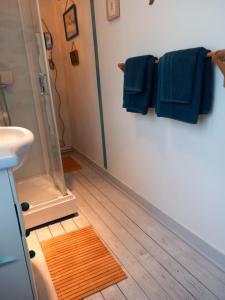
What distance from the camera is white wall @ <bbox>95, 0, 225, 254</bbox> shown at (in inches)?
50.8

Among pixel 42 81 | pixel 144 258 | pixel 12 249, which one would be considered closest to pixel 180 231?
pixel 144 258

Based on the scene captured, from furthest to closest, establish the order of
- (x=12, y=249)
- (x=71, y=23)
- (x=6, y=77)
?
(x=71, y=23), (x=6, y=77), (x=12, y=249)

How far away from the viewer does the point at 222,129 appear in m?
1.26

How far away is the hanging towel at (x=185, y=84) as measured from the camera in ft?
4.10

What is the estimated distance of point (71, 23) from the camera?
2826mm

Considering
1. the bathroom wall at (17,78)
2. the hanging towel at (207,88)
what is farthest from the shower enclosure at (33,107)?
the hanging towel at (207,88)

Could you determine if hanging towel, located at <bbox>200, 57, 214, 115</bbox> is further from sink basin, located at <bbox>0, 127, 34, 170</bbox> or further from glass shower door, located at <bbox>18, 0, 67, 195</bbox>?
glass shower door, located at <bbox>18, 0, 67, 195</bbox>

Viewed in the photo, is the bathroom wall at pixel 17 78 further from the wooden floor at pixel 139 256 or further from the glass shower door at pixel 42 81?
the wooden floor at pixel 139 256

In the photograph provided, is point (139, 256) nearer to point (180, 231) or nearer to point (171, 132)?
point (180, 231)

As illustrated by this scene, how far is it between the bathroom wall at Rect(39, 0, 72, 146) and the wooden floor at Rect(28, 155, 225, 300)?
1.70 meters

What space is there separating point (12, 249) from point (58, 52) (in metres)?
3.06

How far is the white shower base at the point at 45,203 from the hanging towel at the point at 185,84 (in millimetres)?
1152

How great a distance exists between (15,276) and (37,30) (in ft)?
5.81

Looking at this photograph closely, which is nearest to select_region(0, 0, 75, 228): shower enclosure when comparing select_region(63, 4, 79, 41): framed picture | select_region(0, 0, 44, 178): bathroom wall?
select_region(0, 0, 44, 178): bathroom wall
